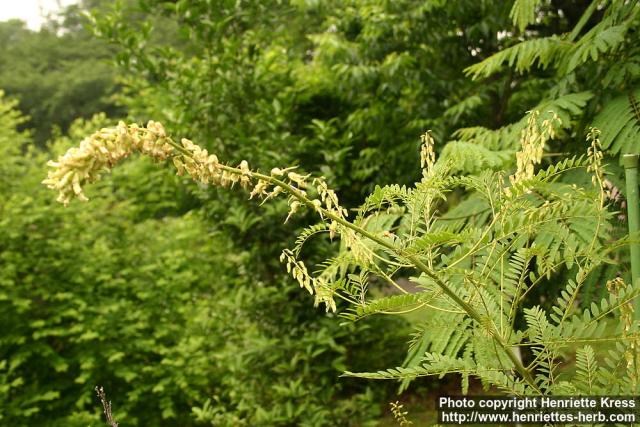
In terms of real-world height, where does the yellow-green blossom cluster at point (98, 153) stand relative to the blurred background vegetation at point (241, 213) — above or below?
below

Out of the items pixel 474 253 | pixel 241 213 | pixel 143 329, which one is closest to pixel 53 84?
pixel 143 329

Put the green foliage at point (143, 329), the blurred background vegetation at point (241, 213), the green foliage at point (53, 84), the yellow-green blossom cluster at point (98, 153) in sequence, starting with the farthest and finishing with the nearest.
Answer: the green foliage at point (53, 84)
the green foliage at point (143, 329)
the blurred background vegetation at point (241, 213)
the yellow-green blossom cluster at point (98, 153)

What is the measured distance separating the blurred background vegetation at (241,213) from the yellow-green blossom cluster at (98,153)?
2009 millimetres

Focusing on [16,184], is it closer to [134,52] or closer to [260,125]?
[134,52]

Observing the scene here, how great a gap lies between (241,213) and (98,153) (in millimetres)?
3283

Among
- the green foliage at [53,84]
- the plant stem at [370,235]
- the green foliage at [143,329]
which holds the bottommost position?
the plant stem at [370,235]

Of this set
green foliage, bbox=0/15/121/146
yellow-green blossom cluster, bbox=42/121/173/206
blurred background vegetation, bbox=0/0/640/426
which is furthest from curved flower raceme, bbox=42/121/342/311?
green foliage, bbox=0/15/121/146

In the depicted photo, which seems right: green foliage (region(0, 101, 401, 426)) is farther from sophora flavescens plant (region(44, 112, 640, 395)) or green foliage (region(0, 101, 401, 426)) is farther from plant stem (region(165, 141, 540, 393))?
plant stem (region(165, 141, 540, 393))

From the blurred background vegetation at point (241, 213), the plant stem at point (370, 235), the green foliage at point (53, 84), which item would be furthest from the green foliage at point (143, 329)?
the green foliage at point (53, 84)

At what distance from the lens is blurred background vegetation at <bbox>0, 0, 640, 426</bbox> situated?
419 centimetres

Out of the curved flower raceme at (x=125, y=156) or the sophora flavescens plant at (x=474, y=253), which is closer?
the curved flower raceme at (x=125, y=156)

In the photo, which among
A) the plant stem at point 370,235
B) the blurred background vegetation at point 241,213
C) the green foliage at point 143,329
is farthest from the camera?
the green foliage at point 143,329

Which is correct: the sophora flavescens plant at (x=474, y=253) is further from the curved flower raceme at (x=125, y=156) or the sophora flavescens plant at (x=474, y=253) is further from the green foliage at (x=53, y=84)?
the green foliage at (x=53, y=84)

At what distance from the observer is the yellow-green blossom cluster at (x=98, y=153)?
948 mm
